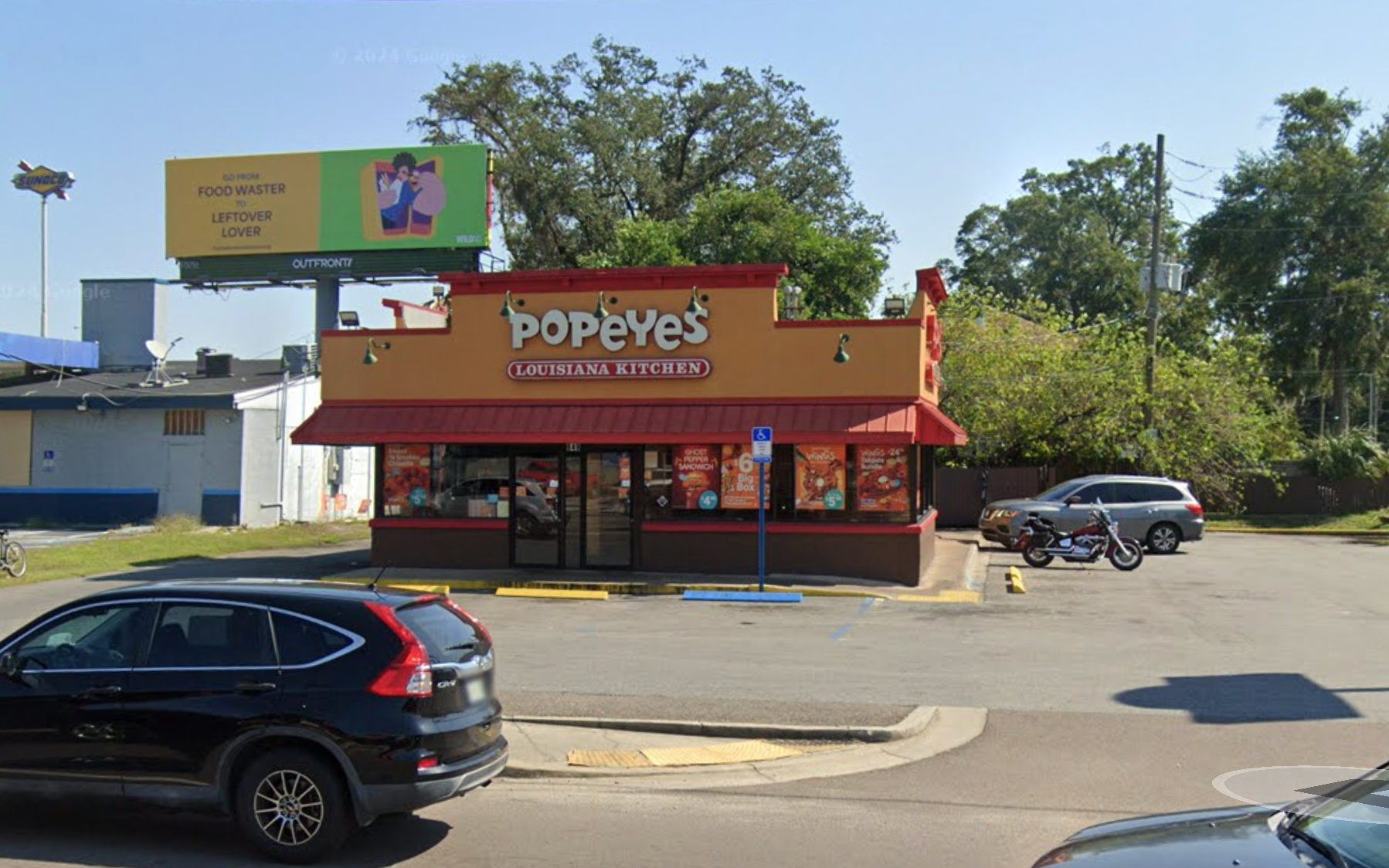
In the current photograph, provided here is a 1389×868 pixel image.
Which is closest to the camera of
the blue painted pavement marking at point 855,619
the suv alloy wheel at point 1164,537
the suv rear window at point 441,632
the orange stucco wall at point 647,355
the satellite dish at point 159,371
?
the suv rear window at point 441,632

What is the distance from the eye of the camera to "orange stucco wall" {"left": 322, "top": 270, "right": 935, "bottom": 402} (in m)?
20.7

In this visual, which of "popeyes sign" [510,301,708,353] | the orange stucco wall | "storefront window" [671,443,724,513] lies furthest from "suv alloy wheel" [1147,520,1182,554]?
"popeyes sign" [510,301,708,353]

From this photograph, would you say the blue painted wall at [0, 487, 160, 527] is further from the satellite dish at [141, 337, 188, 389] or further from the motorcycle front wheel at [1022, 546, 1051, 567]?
the motorcycle front wheel at [1022, 546, 1051, 567]

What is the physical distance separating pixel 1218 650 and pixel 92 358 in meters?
37.1

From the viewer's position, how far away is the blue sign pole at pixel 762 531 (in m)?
19.1

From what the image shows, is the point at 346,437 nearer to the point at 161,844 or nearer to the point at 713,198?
the point at 161,844

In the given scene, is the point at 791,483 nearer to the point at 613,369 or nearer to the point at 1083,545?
the point at 613,369

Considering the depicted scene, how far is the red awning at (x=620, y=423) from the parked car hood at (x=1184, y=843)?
612 inches

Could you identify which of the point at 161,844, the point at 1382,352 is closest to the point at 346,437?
the point at 161,844

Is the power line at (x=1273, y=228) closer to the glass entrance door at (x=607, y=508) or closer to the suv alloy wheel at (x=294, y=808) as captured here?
the glass entrance door at (x=607, y=508)

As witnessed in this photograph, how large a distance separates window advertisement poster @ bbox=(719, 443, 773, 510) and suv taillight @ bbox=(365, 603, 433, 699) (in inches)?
574

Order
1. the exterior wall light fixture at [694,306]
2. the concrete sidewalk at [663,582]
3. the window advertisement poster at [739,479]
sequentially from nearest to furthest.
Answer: the concrete sidewalk at [663,582] < the window advertisement poster at [739,479] < the exterior wall light fixture at [694,306]

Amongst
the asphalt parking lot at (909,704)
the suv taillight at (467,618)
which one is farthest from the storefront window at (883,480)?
the suv taillight at (467,618)

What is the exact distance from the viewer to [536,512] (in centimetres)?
2205
